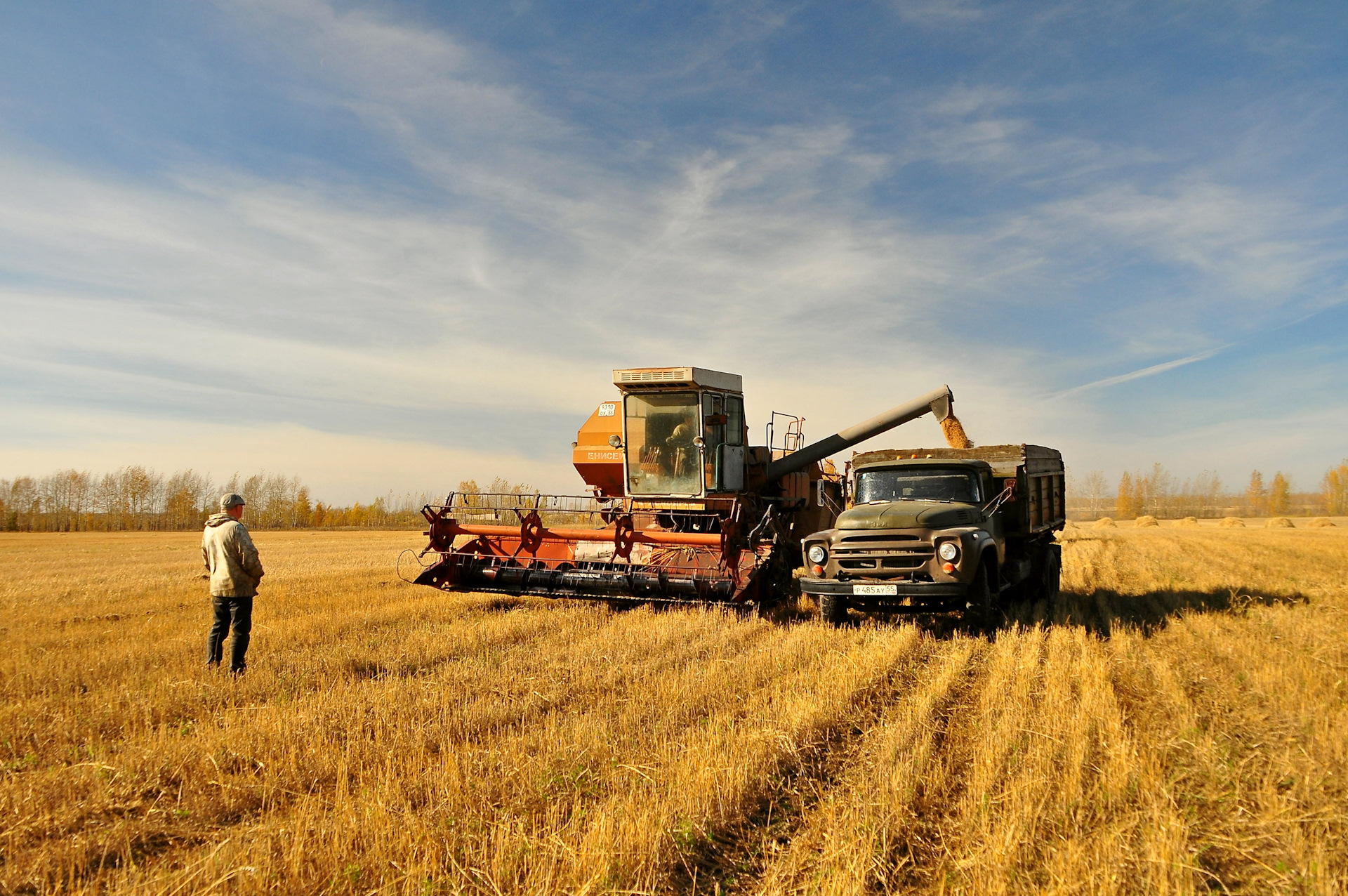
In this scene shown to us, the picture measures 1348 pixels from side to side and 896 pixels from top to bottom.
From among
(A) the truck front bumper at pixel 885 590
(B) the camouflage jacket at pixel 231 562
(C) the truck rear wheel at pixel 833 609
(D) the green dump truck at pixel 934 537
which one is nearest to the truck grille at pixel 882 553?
(D) the green dump truck at pixel 934 537

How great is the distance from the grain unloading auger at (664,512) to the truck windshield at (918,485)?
73 cm

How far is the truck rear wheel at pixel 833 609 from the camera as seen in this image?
9.09 metres

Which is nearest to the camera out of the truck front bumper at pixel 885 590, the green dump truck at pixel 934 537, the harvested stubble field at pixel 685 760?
the harvested stubble field at pixel 685 760

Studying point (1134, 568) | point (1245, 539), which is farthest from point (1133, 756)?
point (1245, 539)

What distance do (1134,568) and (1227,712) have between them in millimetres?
12189

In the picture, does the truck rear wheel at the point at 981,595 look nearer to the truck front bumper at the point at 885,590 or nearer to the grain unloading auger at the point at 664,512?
the truck front bumper at the point at 885,590

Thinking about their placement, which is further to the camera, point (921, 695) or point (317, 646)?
point (317, 646)

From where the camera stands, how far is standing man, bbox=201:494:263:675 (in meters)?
7.13

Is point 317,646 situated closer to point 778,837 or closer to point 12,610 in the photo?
point 778,837

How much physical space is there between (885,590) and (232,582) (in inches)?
251

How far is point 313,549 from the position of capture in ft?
98.5

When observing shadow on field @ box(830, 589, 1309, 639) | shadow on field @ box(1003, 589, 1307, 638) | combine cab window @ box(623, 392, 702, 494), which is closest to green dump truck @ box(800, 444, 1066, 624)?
shadow on field @ box(830, 589, 1309, 639)

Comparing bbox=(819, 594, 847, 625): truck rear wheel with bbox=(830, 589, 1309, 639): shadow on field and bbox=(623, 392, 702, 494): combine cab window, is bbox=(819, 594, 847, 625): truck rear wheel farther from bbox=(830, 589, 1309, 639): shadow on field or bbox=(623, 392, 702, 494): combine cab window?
bbox=(623, 392, 702, 494): combine cab window

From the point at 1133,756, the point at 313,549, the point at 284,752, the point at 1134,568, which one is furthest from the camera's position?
the point at 313,549
